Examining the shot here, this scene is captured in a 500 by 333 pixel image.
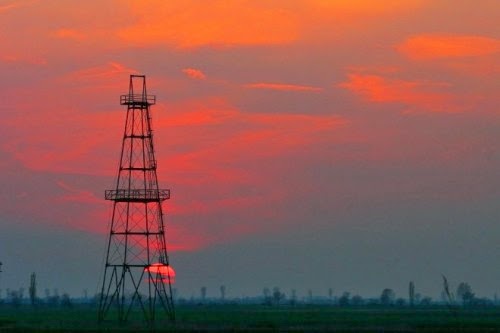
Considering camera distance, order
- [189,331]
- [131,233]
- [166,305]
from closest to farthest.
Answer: [189,331] < [131,233] < [166,305]

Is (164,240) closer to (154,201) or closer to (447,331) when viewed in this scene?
(154,201)

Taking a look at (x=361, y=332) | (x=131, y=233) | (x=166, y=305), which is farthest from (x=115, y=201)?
(x=361, y=332)

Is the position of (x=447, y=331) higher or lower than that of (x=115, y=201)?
lower

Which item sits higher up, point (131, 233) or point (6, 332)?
point (131, 233)

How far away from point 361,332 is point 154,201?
19.3 meters

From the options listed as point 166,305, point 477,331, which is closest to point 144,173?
point 166,305

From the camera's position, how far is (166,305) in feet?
298

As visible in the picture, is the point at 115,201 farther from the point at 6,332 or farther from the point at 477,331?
the point at 477,331

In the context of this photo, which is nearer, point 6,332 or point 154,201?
point 6,332

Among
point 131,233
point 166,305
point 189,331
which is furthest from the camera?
point 166,305

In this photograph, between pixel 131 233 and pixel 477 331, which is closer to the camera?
pixel 477 331

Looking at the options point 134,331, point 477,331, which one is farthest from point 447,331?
point 134,331

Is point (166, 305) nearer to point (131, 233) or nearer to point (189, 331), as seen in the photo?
point (131, 233)

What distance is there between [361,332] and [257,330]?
24.1 ft
